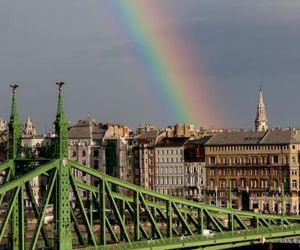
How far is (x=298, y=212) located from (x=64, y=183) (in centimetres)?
8761

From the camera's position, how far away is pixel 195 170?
14938 cm

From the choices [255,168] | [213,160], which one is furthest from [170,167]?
[255,168]

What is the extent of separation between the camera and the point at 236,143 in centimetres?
14500

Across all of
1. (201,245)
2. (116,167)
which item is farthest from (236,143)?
(201,245)

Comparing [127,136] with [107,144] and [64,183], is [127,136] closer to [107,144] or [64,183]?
[107,144]

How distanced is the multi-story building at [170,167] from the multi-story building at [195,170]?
30.1 inches

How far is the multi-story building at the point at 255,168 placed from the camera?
14050cm

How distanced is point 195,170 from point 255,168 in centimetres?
980

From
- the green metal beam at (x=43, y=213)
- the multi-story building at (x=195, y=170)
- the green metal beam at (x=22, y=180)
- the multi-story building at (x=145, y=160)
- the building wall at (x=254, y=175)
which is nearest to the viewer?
the green metal beam at (x=22, y=180)

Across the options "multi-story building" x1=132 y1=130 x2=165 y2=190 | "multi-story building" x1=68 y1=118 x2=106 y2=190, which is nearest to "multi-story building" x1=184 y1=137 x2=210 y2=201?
"multi-story building" x1=132 y1=130 x2=165 y2=190

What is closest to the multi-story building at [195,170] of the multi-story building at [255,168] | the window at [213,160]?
the multi-story building at [255,168]

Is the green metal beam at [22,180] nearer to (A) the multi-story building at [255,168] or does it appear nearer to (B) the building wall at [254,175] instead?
(A) the multi-story building at [255,168]

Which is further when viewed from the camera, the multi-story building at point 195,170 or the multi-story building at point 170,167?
the multi-story building at point 170,167

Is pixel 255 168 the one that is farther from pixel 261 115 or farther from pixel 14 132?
pixel 14 132
